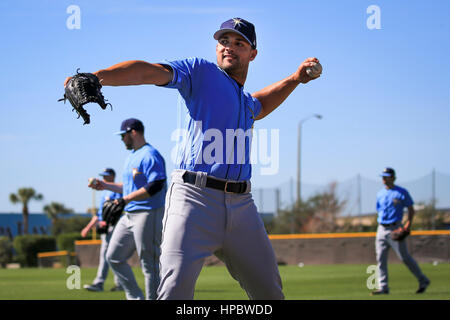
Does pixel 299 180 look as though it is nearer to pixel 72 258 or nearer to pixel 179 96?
pixel 72 258

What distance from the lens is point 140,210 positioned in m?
8.16

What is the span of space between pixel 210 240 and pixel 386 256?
8209mm

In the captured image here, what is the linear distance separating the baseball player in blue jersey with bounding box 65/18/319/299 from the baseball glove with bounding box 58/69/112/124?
16.1 inches

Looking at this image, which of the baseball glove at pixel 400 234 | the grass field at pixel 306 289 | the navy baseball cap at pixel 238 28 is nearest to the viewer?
the navy baseball cap at pixel 238 28

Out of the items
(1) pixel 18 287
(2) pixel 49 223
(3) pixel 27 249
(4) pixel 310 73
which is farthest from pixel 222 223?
(2) pixel 49 223

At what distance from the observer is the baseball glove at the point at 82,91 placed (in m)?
3.64

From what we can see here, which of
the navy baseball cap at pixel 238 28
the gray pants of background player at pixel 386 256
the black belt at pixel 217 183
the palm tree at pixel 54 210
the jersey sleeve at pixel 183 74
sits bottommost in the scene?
the palm tree at pixel 54 210

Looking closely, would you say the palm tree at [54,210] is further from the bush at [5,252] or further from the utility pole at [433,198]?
the utility pole at [433,198]

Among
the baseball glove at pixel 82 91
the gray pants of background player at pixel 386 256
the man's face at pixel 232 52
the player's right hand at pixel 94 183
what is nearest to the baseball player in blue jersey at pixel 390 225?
the gray pants of background player at pixel 386 256

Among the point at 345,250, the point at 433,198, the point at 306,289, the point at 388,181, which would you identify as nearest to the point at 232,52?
the point at 388,181

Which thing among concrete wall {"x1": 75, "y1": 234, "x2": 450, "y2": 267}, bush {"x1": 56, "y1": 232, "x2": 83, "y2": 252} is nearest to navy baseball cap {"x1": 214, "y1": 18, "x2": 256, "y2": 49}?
concrete wall {"x1": 75, "y1": 234, "x2": 450, "y2": 267}

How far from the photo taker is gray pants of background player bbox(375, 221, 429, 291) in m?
11.2

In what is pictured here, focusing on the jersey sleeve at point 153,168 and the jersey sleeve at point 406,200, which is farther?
the jersey sleeve at point 406,200

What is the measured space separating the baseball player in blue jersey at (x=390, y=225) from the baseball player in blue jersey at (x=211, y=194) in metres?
7.33
